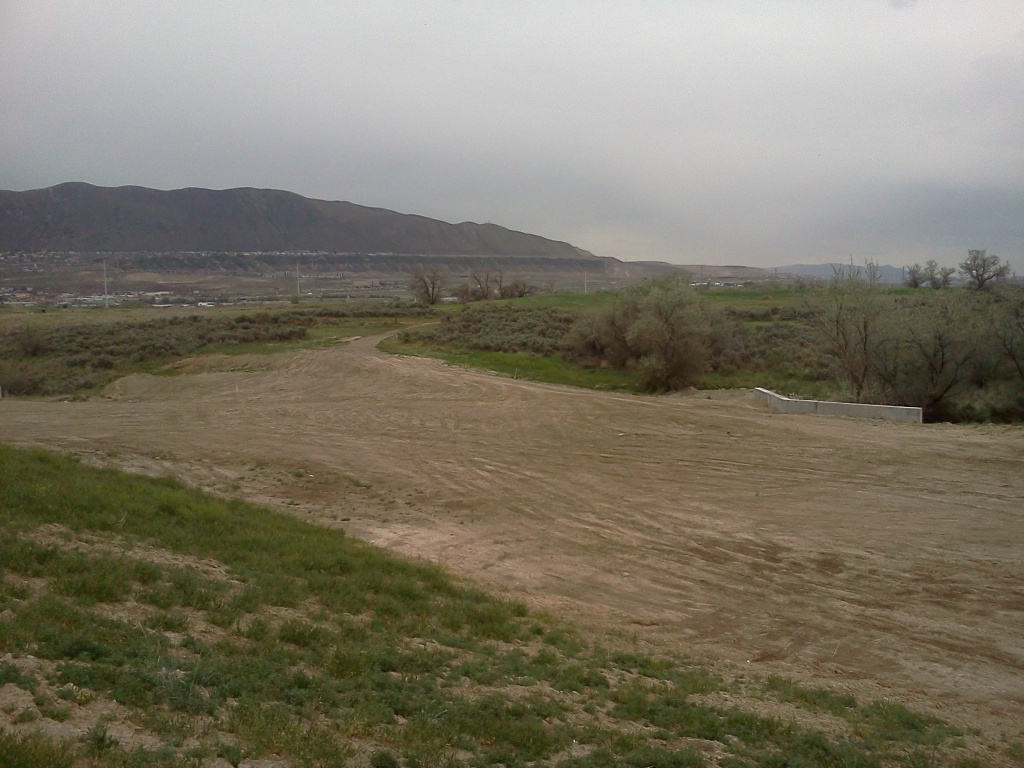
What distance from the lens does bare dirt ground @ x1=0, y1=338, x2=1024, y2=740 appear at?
9609mm

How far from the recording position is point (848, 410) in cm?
2369

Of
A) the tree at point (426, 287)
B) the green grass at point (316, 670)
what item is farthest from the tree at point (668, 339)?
the tree at point (426, 287)

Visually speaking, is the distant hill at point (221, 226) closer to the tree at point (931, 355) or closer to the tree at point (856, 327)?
the tree at point (856, 327)

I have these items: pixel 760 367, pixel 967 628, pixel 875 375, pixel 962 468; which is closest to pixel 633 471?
pixel 962 468

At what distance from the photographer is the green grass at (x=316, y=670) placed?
202 inches

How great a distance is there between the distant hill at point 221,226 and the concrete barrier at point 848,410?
113 m

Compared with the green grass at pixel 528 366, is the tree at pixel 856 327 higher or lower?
higher

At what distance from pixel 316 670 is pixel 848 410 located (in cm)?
→ 2084

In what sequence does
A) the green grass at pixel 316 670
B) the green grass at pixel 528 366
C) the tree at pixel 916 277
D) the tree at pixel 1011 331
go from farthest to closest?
the tree at pixel 916 277
the green grass at pixel 528 366
the tree at pixel 1011 331
the green grass at pixel 316 670

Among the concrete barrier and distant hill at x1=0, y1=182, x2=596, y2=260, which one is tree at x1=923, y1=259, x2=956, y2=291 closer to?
the concrete barrier

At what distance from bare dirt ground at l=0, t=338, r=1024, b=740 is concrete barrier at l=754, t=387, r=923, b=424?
1.33 meters

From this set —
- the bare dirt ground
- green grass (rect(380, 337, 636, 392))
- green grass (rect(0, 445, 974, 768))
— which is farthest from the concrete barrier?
green grass (rect(0, 445, 974, 768))

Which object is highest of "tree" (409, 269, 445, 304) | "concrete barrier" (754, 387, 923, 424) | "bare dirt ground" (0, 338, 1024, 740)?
"tree" (409, 269, 445, 304)

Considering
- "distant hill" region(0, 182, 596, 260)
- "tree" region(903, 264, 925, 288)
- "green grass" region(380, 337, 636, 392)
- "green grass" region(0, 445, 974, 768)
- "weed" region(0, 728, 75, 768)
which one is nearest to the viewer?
"weed" region(0, 728, 75, 768)
